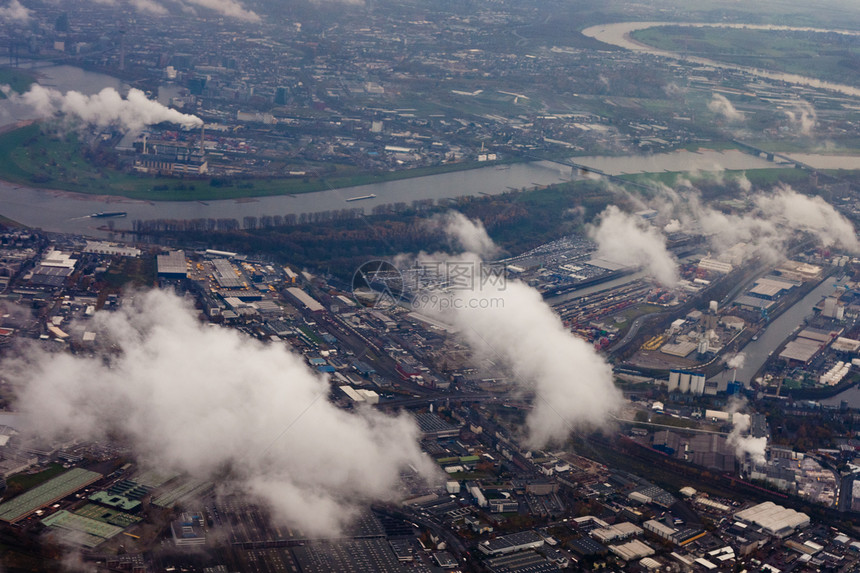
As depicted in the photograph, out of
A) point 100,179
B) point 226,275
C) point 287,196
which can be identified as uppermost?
point 100,179

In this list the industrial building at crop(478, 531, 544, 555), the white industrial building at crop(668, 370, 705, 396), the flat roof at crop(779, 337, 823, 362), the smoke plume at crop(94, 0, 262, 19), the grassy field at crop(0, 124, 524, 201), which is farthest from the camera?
the smoke plume at crop(94, 0, 262, 19)

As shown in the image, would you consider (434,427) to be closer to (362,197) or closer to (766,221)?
(362,197)

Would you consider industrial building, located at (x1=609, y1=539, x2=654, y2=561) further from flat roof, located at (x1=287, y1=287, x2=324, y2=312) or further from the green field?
the green field

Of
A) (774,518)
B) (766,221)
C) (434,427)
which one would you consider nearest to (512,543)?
(434,427)

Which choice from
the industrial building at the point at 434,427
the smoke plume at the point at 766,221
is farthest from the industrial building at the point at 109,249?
the smoke plume at the point at 766,221

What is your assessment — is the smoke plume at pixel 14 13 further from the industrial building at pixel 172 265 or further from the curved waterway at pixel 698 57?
the curved waterway at pixel 698 57

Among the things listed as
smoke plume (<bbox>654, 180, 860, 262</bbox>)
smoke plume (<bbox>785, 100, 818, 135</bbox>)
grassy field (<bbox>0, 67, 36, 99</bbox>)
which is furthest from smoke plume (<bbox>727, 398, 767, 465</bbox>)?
grassy field (<bbox>0, 67, 36, 99</bbox>)
